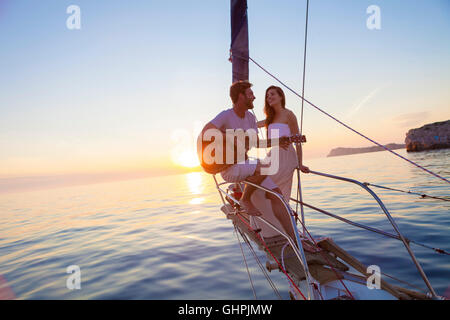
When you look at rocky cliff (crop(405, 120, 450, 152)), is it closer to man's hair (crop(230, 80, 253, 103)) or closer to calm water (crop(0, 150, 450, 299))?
calm water (crop(0, 150, 450, 299))

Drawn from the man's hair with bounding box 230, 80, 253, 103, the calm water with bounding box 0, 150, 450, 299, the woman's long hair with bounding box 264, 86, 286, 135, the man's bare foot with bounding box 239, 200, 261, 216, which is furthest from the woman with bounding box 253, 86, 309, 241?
the calm water with bounding box 0, 150, 450, 299

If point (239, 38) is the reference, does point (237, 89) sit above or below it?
below

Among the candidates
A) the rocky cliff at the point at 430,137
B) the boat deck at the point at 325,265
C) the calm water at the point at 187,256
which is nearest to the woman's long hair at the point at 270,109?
the boat deck at the point at 325,265

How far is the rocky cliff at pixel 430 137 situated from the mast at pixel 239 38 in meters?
67.0

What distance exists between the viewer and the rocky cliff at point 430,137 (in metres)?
53.5

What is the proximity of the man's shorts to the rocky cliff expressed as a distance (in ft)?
229

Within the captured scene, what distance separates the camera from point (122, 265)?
5.75 m

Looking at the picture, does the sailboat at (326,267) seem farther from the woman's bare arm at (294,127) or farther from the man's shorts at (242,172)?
the woman's bare arm at (294,127)

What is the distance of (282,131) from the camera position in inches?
164

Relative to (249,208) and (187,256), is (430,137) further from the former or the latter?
(249,208)

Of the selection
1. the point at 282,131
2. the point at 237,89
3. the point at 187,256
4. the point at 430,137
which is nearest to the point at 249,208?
the point at 282,131

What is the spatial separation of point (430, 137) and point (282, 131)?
69640mm
